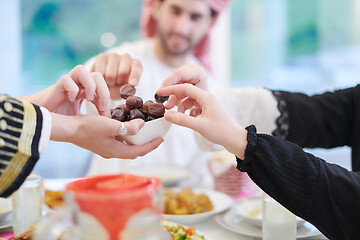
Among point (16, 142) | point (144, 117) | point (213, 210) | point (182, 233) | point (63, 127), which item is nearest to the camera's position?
point (16, 142)

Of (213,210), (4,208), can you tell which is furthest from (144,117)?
(4,208)

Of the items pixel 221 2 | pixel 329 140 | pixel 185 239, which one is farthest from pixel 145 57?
pixel 185 239

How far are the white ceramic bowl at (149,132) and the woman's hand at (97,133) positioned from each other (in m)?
0.01

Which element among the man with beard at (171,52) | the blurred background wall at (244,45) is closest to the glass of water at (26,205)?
the man with beard at (171,52)

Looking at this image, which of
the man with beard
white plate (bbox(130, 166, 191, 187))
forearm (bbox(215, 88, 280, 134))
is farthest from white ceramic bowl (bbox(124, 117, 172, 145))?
the man with beard

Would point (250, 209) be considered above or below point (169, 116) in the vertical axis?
below

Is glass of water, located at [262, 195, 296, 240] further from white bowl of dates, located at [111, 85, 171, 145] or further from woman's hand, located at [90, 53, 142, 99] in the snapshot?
woman's hand, located at [90, 53, 142, 99]

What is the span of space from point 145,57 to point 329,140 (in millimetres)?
1578

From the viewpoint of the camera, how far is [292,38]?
14.1 feet

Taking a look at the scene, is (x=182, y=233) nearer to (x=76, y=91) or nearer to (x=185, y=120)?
(x=185, y=120)

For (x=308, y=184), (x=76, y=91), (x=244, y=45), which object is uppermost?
(x=244, y=45)

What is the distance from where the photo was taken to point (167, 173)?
5.68 feet

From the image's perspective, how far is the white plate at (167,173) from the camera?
64.2 inches

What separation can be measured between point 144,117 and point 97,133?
127mm
